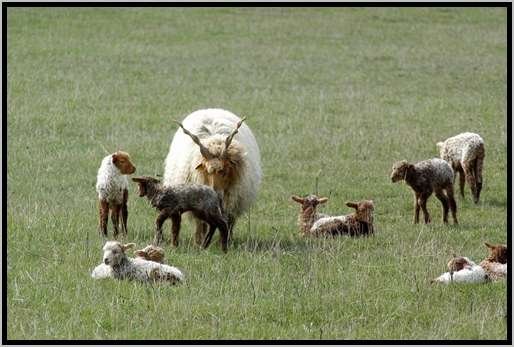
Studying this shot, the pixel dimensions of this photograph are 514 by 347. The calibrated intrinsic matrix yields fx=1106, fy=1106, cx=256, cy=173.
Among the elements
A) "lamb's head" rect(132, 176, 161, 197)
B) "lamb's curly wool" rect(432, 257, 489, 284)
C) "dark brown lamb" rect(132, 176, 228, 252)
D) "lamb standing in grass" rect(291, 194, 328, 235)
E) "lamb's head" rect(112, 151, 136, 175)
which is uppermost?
"lamb's head" rect(112, 151, 136, 175)

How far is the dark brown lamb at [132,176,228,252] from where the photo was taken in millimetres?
9414

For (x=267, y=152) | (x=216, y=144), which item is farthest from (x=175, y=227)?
(x=267, y=152)

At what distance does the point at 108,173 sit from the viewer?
9922 millimetres

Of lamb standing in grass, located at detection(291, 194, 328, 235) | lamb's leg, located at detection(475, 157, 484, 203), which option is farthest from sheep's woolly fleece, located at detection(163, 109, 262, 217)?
lamb's leg, located at detection(475, 157, 484, 203)

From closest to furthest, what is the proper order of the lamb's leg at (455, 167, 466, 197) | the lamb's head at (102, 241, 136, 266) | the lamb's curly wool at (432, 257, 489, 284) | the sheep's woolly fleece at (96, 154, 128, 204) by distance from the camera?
1. the lamb's head at (102, 241, 136, 266)
2. the lamb's curly wool at (432, 257, 489, 284)
3. the sheep's woolly fleece at (96, 154, 128, 204)
4. the lamb's leg at (455, 167, 466, 197)

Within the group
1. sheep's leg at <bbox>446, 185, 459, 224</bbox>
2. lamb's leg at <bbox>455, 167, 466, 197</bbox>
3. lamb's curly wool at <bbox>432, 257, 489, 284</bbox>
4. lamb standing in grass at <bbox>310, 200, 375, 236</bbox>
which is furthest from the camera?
lamb's leg at <bbox>455, 167, 466, 197</bbox>

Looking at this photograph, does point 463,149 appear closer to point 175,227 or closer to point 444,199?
point 444,199

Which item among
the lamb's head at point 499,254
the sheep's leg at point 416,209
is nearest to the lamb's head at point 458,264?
the lamb's head at point 499,254

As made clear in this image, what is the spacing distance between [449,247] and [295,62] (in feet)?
56.7

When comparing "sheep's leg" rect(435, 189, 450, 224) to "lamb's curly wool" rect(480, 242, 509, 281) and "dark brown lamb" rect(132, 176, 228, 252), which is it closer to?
Result: "lamb's curly wool" rect(480, 242, 509, 281)

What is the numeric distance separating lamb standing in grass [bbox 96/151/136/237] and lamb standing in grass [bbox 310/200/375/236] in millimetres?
1821

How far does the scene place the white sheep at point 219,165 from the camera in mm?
10016

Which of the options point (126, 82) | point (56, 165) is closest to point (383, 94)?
point (126, 82)

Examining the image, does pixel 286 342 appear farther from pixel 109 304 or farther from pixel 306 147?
pixel 306 147
